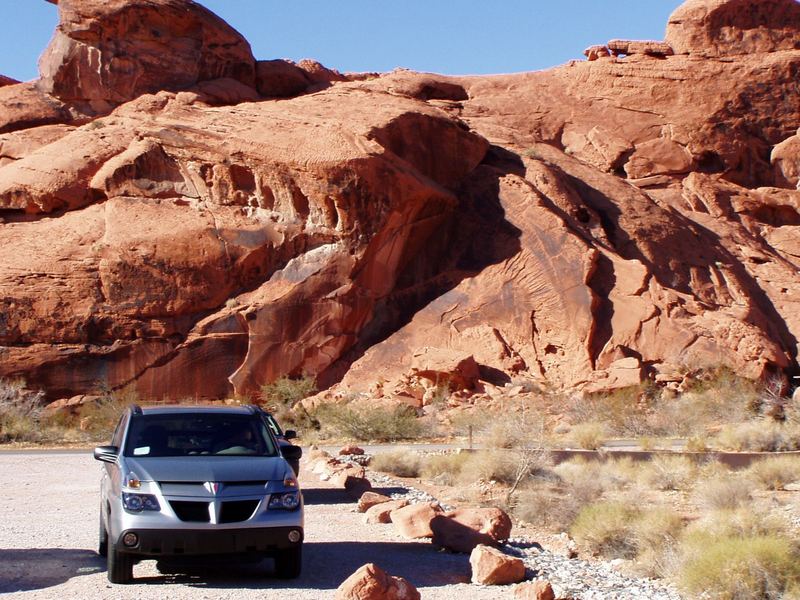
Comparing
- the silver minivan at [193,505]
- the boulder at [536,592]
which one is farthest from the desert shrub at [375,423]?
the boulder at [536,592]

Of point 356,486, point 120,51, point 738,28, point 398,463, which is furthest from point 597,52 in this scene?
point 356,486

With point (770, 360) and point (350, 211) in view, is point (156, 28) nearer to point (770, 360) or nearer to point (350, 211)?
point (350, 211)

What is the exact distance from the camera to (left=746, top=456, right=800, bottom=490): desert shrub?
17.1 m

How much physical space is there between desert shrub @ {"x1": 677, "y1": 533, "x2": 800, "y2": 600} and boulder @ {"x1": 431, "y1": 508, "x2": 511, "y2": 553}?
270 centimetres

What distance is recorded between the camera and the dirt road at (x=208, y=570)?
9125 millimetres

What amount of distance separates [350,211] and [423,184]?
3.62m

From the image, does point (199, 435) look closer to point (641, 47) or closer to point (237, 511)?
point (237, 511)

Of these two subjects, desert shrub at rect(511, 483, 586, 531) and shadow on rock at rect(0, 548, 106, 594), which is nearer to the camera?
shadow on rock at rect(0, 548, 106, 594)

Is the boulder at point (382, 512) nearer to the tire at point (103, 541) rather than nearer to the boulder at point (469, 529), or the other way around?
the boulder at point (469, 529)

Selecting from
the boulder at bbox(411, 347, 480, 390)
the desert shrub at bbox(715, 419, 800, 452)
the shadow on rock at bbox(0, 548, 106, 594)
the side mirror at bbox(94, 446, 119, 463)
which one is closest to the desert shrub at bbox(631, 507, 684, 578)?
the side mirror at bbox(94, 446, 119, 463)

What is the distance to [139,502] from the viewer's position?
934 cm

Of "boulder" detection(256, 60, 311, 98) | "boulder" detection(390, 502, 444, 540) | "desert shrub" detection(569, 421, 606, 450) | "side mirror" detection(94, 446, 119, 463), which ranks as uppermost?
"boulder" detection(256, 60, 311, 98)

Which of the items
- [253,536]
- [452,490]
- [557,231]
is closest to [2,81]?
[557,231]

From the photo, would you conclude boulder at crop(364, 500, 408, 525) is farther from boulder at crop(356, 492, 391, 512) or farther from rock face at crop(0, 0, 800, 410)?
rock face at crop(0, 0, 800, 410)
